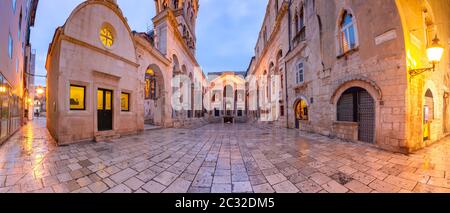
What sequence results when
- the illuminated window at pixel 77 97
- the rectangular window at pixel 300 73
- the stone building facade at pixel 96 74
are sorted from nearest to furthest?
1. the stone building facade at pixel 96 74
2. the illuminated window at pixel 77 97
3. the rectangular window at pixel 300 73

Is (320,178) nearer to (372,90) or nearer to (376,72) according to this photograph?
(372,90)

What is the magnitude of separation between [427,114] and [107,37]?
14.8m

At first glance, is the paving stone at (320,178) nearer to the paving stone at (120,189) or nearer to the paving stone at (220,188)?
the paving stone at (220,188)

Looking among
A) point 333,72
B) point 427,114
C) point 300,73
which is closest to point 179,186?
point 333,72

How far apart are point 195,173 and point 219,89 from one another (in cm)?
3180

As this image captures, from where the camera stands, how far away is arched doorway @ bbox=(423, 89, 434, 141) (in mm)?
5848

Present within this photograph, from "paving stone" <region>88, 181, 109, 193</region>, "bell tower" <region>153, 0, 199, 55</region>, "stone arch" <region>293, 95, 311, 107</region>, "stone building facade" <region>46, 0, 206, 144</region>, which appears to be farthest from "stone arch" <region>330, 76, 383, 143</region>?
"bell tower" <region>153, 0, 199, 55</region>

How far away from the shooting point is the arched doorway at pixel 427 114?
5.85 meters

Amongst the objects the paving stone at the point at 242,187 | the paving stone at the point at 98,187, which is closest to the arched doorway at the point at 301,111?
the paving stone at the point at 242,187

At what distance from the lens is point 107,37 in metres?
7.82

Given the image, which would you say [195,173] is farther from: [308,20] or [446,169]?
[308,20]

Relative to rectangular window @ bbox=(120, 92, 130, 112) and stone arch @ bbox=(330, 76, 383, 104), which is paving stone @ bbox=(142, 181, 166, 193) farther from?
stone arch @ bbox=(330, 76, 383, 104)

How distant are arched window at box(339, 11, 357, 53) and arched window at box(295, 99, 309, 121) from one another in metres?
4.05

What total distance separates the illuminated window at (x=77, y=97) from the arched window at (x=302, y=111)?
12378mm
